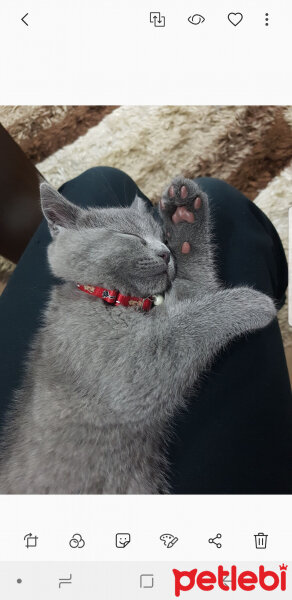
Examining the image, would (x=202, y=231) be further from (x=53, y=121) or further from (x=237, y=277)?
(x=53, y=121)

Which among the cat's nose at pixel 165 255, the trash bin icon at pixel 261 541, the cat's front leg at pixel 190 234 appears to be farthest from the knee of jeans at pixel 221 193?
the trash bin icon at pixel 261 541

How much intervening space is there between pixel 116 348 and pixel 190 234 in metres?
0.23

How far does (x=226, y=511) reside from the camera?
0.52m

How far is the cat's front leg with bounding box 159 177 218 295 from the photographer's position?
0.62 metres

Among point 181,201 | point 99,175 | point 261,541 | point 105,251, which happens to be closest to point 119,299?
point 105,251

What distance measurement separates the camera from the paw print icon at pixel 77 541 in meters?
0.51

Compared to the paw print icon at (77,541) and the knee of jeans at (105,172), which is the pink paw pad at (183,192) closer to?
the knee of jeans at (105,172)

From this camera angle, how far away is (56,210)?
56 centimetres

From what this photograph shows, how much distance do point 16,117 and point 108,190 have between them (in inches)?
8.3

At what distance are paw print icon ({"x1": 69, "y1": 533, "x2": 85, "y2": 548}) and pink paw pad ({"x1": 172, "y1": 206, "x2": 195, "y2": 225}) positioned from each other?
49 centimetres
